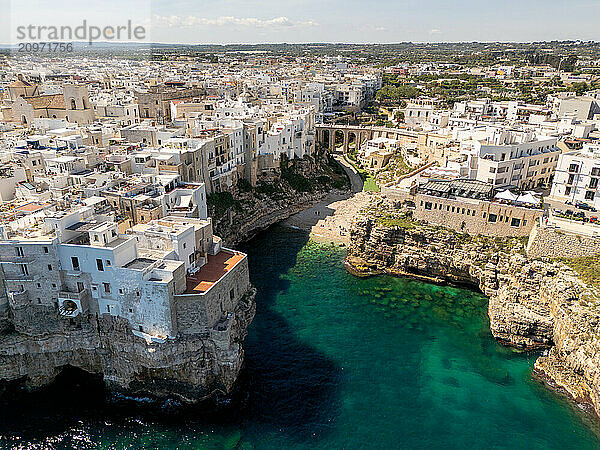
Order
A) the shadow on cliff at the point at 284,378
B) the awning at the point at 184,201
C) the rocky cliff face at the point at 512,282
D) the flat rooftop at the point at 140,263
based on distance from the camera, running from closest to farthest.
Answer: the flat rooftop at the point at 140,263, the shadow on cliff at the point at 284,378, the rocky cliff face at the point at 512,282, the awning at the point at 184,201

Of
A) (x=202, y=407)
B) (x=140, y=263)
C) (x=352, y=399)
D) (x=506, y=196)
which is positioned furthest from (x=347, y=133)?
(x=202, y=407)

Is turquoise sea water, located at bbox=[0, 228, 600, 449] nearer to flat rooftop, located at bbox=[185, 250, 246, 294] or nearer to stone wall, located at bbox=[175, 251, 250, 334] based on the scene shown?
stone wall, located at bbox=[175, 251, 250, 334]

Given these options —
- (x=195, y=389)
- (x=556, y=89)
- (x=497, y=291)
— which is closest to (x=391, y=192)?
(x=497, y=291)

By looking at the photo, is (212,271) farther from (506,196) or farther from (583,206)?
(583,206)

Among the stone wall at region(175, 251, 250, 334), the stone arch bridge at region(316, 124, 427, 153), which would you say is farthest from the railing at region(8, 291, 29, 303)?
the stone arch bridge at region(316, 124, 427, 153)

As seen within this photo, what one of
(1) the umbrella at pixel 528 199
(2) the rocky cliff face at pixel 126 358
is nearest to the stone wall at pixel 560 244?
(1) the umbrella at pixel 528 199

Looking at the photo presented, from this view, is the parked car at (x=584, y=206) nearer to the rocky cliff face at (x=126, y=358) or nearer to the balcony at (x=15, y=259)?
the rocky cliff face at (x=126, y=358)
